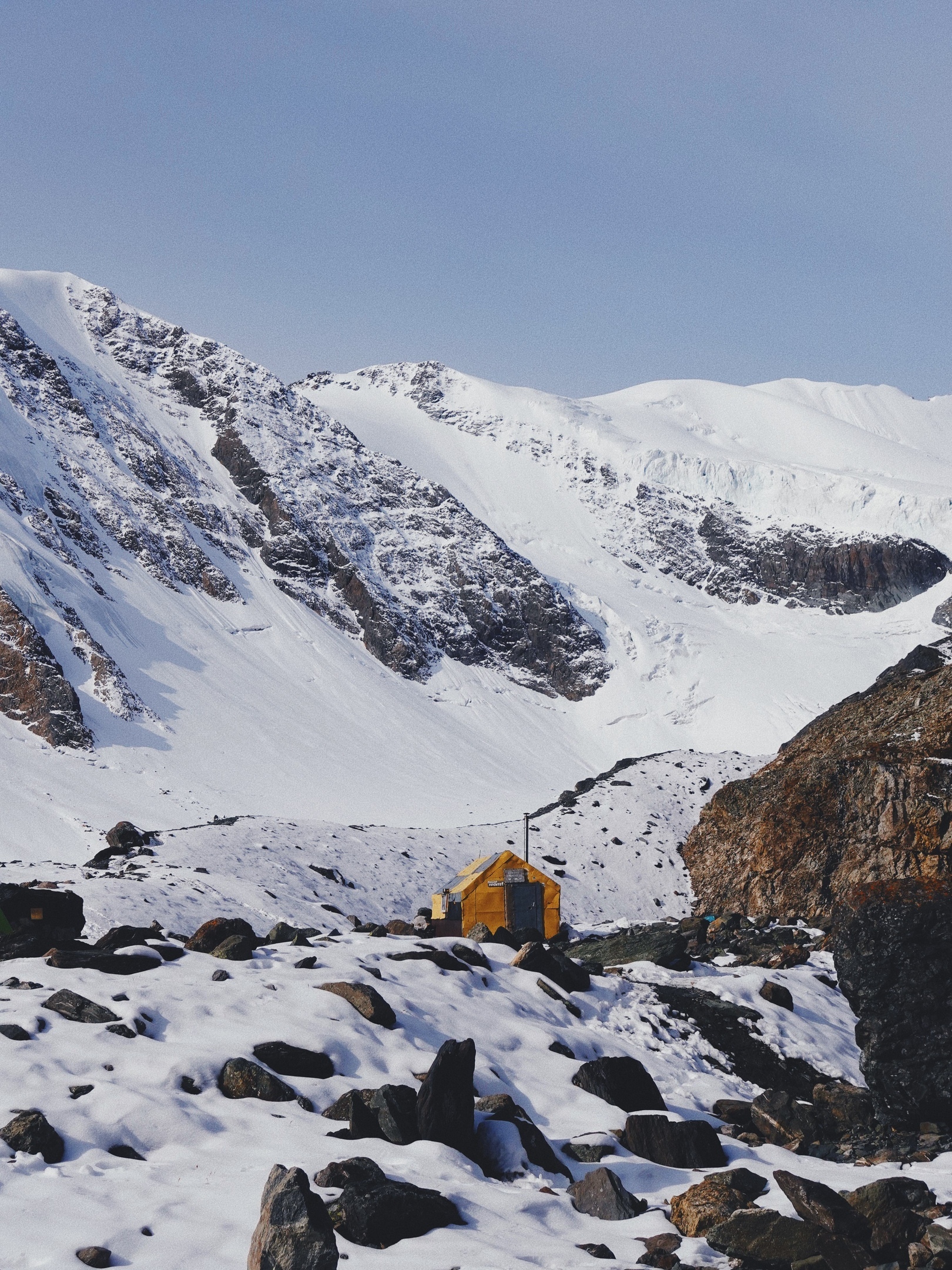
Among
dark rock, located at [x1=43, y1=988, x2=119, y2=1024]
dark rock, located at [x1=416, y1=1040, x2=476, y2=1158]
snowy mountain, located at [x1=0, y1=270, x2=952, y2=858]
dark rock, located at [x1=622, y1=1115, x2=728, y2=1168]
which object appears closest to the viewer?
dark rock, located at [x1=416, y1=1040, x2=476, y2=1158]

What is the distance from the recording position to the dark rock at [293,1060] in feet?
38.2

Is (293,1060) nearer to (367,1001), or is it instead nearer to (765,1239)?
(367,1001)

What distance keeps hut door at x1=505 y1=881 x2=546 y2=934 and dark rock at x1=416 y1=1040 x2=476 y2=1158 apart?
20.3 meters

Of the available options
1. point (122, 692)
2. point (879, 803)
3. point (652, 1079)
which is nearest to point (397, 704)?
point (122, 692)

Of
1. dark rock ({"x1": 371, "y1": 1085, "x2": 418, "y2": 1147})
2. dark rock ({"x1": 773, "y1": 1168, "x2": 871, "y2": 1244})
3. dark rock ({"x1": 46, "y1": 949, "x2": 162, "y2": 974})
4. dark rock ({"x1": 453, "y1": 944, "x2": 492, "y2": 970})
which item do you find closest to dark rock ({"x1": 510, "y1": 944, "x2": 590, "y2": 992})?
dark rock ({"x1": 453, "y1": 944, "x2": 492, "y2": 970})

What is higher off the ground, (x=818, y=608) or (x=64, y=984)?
(x=818, y=608)

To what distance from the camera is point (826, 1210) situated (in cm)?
920

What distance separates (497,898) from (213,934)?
54.5 ft

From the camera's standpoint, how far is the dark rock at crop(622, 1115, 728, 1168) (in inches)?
450

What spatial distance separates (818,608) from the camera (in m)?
157

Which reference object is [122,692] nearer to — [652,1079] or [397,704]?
[397,704]

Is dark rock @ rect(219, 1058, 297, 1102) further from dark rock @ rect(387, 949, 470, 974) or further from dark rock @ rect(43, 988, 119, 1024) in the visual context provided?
dark rock @ rect(387, 949, 470, 974)

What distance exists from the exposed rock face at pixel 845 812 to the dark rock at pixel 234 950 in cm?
1329

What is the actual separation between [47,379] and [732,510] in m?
99.9
